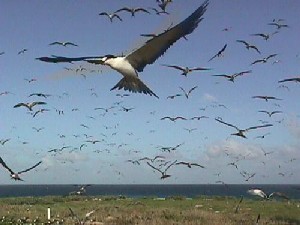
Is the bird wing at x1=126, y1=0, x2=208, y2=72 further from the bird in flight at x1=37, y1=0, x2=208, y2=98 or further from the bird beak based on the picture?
the bird beak

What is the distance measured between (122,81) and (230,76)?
25.8 ft

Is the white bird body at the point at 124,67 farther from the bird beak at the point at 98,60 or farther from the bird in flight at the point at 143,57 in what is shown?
the bird beak at the point at 98,60

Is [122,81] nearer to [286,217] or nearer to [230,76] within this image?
[230,76]

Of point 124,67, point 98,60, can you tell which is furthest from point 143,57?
point 98,60

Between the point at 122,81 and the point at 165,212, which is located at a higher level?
the point at 122,81

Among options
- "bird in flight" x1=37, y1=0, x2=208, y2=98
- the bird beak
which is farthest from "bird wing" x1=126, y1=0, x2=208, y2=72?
the bird beak

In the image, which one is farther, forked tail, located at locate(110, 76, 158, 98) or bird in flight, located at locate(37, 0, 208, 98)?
forked tail, located at locate(110, 76, 158, 98)

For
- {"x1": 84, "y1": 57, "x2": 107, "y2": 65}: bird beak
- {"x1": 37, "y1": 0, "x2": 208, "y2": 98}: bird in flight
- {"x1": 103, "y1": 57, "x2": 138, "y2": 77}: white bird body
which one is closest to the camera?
{"x1": 84, "y1": 57, "x2": 107, "y2": 65}: bird beak

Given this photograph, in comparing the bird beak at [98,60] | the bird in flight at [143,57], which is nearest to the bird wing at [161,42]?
the bird in flight at [143,57]

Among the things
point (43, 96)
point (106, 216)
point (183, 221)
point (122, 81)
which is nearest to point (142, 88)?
point (122, 81)

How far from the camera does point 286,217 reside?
1362 inches

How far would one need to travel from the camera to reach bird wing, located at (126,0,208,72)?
9758mm

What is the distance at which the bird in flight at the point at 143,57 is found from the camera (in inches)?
384

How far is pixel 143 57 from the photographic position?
1041 cm
